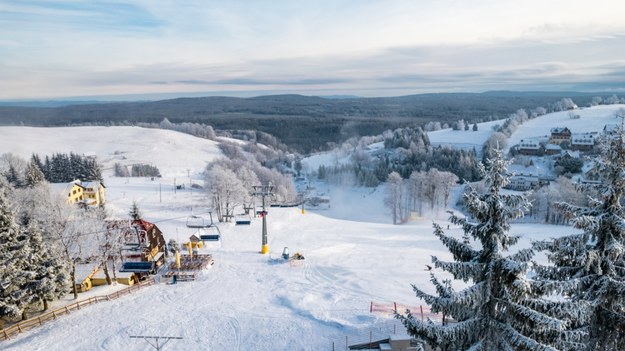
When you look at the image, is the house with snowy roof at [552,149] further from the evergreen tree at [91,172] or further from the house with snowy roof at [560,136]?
the evergreen tree at [91,172]

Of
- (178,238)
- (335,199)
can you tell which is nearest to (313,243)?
(178,238)

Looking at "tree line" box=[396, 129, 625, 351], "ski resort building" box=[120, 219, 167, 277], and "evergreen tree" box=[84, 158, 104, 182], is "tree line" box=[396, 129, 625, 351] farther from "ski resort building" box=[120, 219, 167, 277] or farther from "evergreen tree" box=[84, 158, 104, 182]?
"evergreen tree" box=[84, 158, 104, 182]

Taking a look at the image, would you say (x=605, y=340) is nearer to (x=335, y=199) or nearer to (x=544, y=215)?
(x=544, y=215)

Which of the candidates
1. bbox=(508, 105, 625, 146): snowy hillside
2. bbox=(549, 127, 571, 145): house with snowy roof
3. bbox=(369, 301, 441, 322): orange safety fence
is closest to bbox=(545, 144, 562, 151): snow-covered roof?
bbox=(549, 127, 571, 145): house with snowy roof

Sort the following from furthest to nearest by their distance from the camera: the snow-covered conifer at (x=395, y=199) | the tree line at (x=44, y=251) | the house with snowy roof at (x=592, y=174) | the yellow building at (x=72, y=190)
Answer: the snow-covered conifer at (x=395, y=199), the yellow building at (x=72, y=190), the tree line at (x=44, y=251), the house with snowy roof at (x=592, y=174)

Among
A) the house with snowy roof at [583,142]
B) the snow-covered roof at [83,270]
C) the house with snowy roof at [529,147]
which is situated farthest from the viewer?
the house with snowy roof at [529,147]

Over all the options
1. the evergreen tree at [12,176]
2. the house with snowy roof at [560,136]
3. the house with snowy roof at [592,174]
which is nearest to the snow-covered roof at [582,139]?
the house with snowy roof at [560,136]

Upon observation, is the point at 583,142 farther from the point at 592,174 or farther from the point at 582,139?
the point at 592,174
